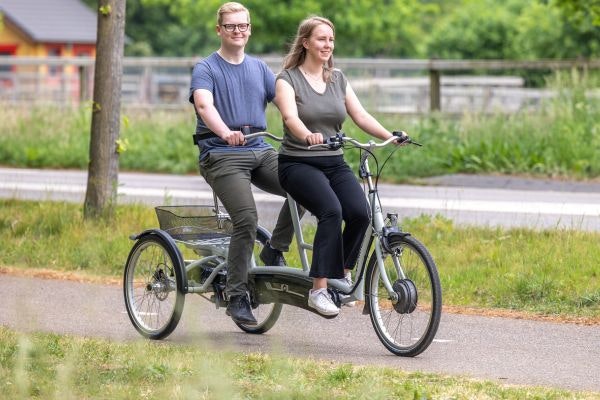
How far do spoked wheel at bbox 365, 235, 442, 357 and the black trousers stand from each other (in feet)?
0.58

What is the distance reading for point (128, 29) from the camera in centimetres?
7562

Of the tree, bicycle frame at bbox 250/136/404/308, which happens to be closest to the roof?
the tree

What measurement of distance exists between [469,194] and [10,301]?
714 cm

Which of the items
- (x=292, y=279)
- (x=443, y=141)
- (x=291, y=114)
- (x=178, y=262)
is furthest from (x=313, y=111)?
(x=443, y=141)

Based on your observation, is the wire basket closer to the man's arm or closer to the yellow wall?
the man's arm

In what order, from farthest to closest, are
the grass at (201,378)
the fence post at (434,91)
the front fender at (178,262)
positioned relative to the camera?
the fence post at (434,91) → the front fender at (178,262) → the grass at (201,378)

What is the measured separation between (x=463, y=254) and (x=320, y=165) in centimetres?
305

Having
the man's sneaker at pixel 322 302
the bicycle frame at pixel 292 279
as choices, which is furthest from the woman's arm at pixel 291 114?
the man's sneaker at pixel 322 302

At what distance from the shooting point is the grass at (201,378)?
5.75m

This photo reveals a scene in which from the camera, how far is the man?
25.6 ft

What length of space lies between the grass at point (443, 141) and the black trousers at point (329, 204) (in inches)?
368

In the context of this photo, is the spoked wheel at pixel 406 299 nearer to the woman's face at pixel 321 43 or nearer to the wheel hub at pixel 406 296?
the wheel hub at pixel 406 296

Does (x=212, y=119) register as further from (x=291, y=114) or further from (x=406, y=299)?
(x=406, y=299)

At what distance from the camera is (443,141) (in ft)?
58.9
